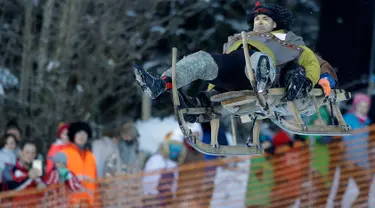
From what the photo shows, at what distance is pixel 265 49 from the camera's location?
808 cm

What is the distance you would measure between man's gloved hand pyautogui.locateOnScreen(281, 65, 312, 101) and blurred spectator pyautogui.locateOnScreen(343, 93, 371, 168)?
3139 millimetres

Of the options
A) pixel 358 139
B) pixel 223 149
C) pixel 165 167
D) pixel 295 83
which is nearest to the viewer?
pixel 295 83


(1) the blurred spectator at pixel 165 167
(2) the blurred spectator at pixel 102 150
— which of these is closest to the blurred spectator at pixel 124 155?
(2) the blurred spectator at pixel 102 150

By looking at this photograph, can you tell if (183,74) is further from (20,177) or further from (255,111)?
(20,177)

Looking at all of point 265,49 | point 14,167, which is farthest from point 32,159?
point 265,49

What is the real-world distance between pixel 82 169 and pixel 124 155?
93 cm

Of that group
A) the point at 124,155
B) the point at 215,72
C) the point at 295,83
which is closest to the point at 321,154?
the point at 124,155

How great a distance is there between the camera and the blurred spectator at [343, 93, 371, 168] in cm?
1109

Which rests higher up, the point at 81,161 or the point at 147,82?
the point at 147,82

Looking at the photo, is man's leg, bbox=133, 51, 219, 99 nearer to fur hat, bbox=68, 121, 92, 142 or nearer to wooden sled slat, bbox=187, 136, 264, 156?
wooden sled slat, bbox=187, 136, 264, 156

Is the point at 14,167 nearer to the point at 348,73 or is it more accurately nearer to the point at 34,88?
the point at 34,88

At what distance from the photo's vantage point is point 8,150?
33.3ft

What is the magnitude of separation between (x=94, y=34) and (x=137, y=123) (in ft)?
5.90

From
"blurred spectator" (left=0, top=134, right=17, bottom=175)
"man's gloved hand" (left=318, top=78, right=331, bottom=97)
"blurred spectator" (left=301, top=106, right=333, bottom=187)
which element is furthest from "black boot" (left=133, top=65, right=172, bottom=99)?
"blurred spectator" (left=301, top=106, right=333, bottom=187)
